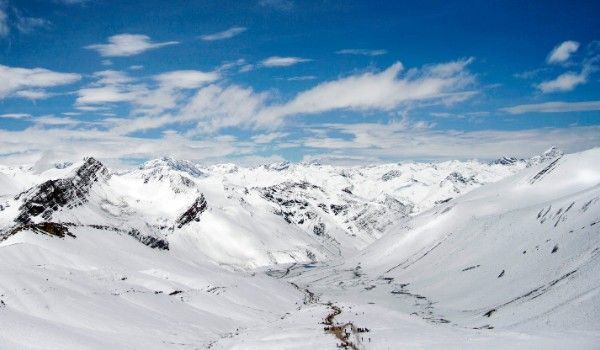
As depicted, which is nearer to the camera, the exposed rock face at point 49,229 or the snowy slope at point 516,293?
the snowy slope at point 516,293

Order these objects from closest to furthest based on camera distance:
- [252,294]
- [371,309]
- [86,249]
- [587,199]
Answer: [371,309], [252,294], [86,249], [587,199]

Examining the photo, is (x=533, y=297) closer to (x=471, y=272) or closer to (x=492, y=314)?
(x=492, y=314)

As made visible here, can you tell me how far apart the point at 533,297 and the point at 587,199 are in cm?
6981

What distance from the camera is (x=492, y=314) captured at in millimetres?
103062

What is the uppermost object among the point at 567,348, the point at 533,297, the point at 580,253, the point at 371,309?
the point at 580,253

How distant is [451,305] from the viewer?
13850 cm

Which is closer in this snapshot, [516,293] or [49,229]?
[49,229]

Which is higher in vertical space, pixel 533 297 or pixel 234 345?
pixel 533 297

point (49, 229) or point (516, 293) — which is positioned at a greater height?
point (49, 229)

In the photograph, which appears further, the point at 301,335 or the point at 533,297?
the point at 533,297

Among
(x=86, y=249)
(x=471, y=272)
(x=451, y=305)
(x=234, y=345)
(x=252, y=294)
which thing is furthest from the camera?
(x=471, y=272)

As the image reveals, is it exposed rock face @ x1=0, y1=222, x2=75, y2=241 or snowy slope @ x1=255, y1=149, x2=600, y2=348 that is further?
exposed rock face @ x1=0, y1=222, x2=75, y2=241

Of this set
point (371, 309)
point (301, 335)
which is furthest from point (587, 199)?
point (301, 335)

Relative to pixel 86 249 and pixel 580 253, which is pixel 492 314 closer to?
pixel 580 253
